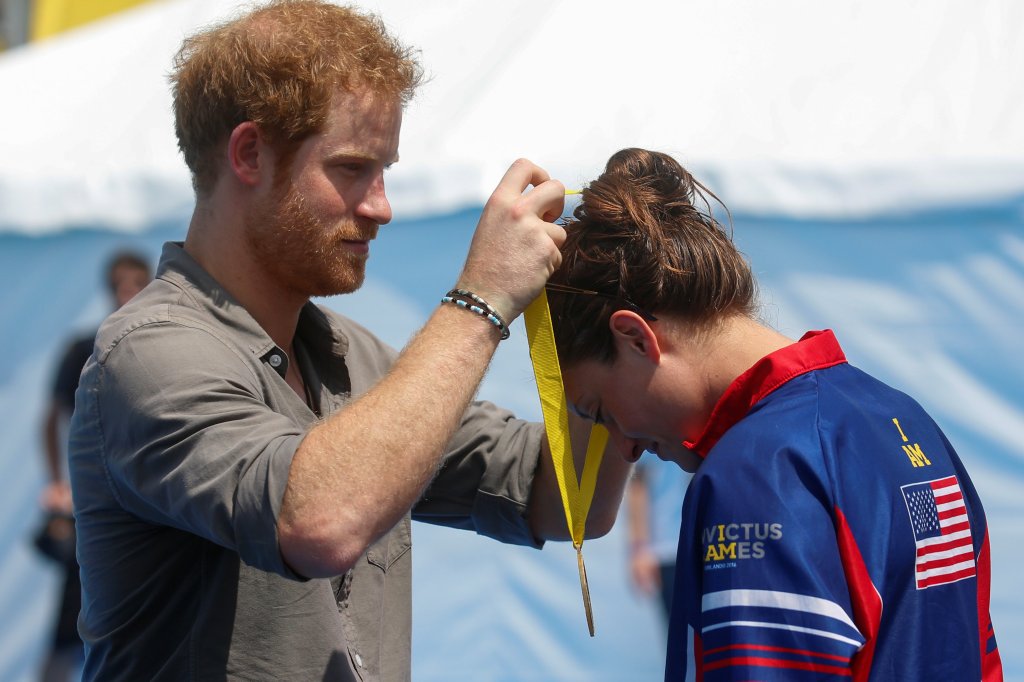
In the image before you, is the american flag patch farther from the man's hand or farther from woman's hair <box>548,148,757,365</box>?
the man's hand

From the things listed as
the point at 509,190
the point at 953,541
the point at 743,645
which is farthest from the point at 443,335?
the point at 953,541

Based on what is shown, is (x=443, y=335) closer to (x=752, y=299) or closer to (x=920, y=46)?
(x=752, y=299)

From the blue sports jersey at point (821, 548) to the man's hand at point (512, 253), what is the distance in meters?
0.33

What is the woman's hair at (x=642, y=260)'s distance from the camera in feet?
5.55

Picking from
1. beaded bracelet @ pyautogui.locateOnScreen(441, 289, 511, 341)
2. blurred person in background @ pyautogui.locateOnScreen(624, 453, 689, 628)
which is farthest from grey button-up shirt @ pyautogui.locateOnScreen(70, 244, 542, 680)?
blurred person in background @ pyautogui.locateOnScreen(624, 453, 689, 628)

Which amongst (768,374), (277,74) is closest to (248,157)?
(277,74)

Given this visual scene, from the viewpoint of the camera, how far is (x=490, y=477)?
2.08m

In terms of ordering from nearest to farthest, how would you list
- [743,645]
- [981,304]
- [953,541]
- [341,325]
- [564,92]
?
[743,645] < [953,541] < [341,325] < [981,304] < [564,92]

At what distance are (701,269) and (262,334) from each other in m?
0.69

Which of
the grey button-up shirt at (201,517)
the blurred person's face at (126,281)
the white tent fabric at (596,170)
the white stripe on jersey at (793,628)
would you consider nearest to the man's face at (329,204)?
the grey button-up shirt at (201,517)

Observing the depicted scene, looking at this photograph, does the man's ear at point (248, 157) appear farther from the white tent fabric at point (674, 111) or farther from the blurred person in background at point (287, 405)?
the white tent fabric at point (674, 111)

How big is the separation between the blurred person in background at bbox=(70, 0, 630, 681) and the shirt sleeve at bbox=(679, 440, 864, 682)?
37cm

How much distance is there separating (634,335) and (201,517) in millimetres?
664

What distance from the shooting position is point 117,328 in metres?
1.64
